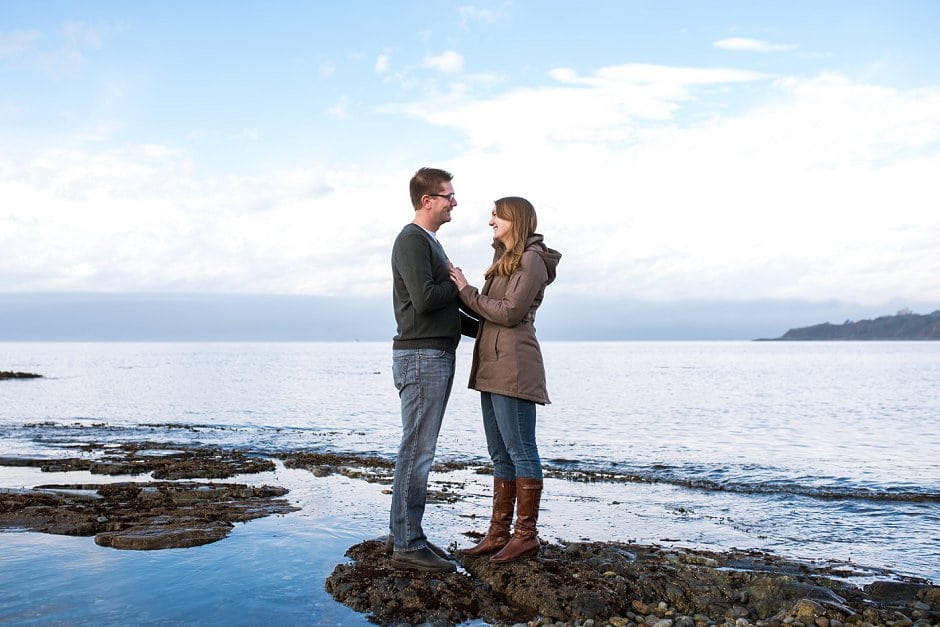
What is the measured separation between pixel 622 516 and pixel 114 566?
6.63 m

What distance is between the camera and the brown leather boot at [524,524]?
621cm

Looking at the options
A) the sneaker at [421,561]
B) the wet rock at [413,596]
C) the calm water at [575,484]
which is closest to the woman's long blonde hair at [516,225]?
the sneaker at [421,561]

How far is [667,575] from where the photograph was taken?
6199 mm

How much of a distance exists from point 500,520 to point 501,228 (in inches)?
102

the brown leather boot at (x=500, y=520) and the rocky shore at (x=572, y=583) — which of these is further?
the brown leather boot at (x=500, y=520)

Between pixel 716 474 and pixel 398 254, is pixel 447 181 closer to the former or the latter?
pixel 398 254

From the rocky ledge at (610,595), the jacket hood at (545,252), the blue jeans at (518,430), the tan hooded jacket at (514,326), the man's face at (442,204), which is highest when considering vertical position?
the man's face at (442,204)

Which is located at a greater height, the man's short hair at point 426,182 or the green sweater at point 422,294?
the man's short hair at point 426,182

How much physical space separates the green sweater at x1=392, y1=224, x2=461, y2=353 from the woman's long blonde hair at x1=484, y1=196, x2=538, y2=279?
53 cm

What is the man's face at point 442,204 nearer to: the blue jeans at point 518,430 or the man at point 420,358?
the man at point 420,358

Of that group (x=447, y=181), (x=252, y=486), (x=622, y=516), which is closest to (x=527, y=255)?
(x=447, y=181)

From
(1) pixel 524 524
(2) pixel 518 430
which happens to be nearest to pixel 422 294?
(2) pixel 518 430

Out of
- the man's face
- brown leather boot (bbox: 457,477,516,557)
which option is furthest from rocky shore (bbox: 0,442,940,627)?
the man's face

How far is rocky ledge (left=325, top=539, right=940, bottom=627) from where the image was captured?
5.38 meters
